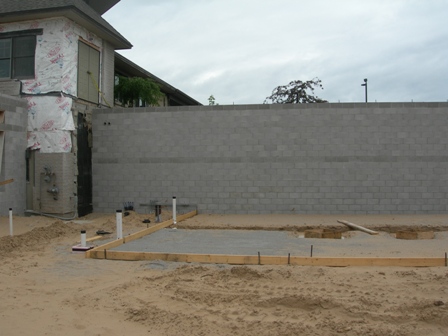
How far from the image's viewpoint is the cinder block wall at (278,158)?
51.6 ft

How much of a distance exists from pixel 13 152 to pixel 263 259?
10.8 m

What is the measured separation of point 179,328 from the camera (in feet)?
16.9

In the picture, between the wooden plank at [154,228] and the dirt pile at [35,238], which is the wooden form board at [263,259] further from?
the dirt pile at [35,238]

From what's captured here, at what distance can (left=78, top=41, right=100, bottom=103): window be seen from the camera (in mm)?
16567

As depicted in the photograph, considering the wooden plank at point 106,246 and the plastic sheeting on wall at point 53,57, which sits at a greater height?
the plastic sheeting on wall at point 53,57

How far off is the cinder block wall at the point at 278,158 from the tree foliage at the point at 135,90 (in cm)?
469

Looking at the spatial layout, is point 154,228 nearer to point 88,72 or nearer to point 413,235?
point 413,235

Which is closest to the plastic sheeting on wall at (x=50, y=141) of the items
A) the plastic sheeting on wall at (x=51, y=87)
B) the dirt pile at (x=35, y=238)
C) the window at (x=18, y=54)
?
the plastic sheeting on wall at (x=51, y=87)

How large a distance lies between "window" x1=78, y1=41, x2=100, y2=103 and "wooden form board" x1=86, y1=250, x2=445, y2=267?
31.1 feet

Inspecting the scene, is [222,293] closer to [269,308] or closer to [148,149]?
[269,308]

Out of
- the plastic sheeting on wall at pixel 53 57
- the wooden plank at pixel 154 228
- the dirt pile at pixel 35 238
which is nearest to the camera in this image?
the dirt pile at pixel 35 238

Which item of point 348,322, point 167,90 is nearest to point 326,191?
point 348,322

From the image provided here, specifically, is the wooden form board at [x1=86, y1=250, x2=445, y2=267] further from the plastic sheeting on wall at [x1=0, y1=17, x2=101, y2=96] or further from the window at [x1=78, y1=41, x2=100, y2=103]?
the window at [x1=78, y1=41, x2=100, y2=103]

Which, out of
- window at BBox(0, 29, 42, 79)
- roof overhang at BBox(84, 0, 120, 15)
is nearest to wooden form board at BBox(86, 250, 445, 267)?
window at BBox(0, 29, 42, 79)
